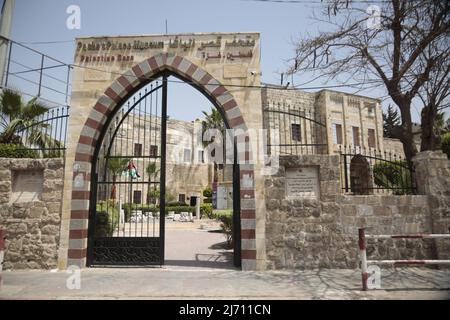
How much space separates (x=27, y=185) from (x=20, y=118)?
197 inches

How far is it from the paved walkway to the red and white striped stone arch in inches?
23.4

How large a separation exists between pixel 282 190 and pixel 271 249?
122 cm

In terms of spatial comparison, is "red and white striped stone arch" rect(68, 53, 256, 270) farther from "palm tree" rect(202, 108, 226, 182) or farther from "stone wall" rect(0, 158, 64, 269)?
"palm tree" rect(202, 108, 226, 182)

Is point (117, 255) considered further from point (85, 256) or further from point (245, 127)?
point (245, 127)

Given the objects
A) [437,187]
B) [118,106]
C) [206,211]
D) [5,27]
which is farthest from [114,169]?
[206,211]

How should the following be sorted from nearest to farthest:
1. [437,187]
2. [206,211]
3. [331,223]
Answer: [331,223] → [437,187] → [206,211]

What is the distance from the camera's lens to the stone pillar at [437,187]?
5742 mm

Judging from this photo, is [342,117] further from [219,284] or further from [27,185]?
[27,185]

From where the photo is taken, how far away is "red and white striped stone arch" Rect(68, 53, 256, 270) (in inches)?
230

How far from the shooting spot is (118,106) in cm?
669

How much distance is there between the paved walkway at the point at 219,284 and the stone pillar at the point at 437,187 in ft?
2.58

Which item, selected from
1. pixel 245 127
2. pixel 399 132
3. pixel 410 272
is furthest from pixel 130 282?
pixel 399 132

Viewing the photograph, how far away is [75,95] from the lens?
21.2 ft
